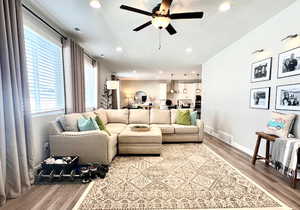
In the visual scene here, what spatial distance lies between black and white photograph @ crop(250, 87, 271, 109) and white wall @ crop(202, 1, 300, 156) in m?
0.08

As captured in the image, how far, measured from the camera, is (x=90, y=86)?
17.0ft

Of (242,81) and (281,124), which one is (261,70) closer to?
(242,81)

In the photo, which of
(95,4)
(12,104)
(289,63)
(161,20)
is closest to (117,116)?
(12,104)

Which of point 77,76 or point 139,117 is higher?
point 77,76

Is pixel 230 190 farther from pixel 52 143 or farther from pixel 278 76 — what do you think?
pixel 52 143

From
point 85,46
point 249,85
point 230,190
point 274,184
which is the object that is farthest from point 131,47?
point 274,184

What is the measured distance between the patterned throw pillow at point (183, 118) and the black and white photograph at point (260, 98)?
1474mm

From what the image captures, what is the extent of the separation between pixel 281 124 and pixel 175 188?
1.94 m

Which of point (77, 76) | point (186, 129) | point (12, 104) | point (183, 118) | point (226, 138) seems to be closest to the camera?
point (12, 104)

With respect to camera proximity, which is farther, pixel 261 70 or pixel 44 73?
pixel 261 70

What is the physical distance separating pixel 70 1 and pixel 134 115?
2.98m

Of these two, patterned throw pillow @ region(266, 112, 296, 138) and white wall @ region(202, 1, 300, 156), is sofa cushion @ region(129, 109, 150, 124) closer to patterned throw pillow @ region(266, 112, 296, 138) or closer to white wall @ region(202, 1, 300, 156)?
white wall @ region(202, 1, 300, 156)

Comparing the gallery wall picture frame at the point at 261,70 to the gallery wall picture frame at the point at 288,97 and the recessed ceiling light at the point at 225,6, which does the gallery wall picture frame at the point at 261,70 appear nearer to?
the gallery wall picture frame at the point at 288,97

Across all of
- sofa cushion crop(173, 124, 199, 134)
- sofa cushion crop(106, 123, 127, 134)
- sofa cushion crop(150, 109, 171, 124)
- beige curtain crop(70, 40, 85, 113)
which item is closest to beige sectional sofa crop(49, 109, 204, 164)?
sofa cushion crop(173, 124, 199, 134)
